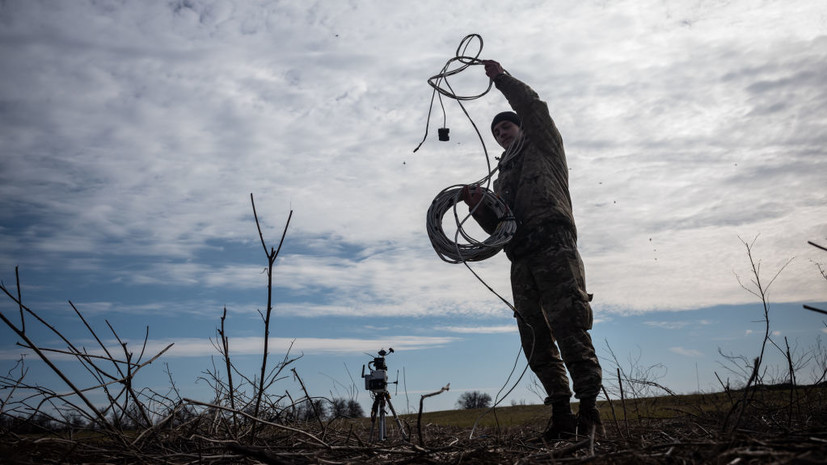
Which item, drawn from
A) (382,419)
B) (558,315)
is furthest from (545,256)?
(382,419)

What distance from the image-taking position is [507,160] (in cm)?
485

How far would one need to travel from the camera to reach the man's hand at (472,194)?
481 centimetres

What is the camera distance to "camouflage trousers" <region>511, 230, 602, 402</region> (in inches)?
156

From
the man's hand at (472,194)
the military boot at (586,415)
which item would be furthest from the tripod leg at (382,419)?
the man's hand at (472,194)

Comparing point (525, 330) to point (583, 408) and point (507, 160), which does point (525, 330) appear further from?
point (507, 160)

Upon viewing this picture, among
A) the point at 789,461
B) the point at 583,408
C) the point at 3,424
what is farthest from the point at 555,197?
the point at 3,424

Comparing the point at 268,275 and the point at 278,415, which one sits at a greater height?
the point at 268,275

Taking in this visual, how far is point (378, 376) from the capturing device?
4656 mm

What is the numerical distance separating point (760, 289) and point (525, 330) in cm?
188

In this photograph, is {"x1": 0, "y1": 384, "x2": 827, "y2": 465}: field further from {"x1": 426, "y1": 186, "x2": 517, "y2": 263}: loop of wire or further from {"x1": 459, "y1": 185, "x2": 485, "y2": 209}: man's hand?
{"x1": 459, "y1": 185, "x2": 485, "y2": 209}: man's hand

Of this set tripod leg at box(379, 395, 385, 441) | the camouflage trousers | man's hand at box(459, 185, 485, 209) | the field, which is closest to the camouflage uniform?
the camouflage trousers

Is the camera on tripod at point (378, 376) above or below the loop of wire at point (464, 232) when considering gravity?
below

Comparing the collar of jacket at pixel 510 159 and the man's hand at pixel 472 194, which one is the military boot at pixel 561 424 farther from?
the collar of jacket at pixel 510 159

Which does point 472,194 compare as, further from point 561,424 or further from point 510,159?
point 561,424
